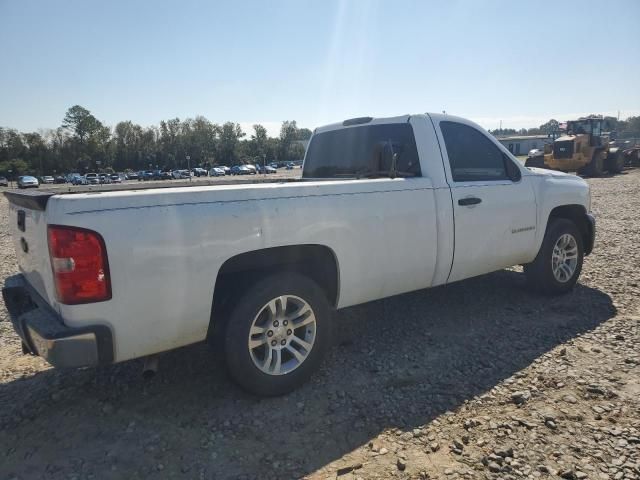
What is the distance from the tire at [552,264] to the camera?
16.2 feet

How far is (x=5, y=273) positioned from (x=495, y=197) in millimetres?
7238

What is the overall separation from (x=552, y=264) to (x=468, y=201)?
1.77 meters

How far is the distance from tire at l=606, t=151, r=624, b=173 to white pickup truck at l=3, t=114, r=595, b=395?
83.6 feet

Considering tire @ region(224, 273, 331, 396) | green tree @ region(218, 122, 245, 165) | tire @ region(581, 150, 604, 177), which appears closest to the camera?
tire @ region(224, 273, 331, 396)

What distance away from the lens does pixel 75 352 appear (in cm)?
238

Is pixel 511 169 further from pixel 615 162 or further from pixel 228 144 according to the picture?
pixel 228 144

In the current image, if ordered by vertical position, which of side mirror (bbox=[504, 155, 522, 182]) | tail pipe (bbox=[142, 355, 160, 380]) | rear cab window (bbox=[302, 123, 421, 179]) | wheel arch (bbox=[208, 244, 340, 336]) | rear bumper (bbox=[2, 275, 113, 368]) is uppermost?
rear cab window (bbox=[302, 123, 421, 179])

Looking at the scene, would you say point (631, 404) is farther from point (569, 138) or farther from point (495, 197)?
point (569, 138)

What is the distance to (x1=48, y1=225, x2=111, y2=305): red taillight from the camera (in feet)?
7.66

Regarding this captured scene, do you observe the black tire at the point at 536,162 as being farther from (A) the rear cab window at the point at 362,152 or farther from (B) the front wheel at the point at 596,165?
(A) the rear cab window at the point at 362,152

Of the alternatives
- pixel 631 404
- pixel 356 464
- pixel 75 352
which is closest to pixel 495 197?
pixel 631 404

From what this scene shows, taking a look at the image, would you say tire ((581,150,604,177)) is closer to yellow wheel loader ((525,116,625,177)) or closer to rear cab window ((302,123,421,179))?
yellow wheel loader ((525,116,625,177))

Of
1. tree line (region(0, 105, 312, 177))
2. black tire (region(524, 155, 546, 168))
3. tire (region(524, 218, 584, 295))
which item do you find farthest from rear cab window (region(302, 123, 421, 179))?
tree line (region(0, 105, 312, 177))

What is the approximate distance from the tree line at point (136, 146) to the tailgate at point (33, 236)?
88.9 meters
